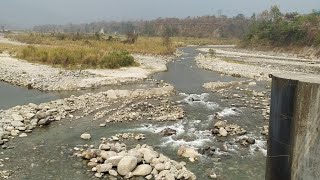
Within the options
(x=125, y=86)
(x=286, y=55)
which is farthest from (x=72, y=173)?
(x=286, y=55)

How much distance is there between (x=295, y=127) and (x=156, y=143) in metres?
8.85

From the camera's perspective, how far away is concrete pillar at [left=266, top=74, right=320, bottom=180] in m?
6.67

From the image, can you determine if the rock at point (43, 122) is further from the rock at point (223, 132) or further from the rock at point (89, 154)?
the rock at point (223, 132)

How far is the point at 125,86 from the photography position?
2848 centimetres

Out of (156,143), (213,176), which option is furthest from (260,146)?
(156,143)

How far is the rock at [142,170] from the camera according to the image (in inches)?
464

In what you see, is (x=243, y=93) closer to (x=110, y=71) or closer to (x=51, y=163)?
(x=110, y=71)

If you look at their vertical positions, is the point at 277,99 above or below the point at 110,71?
above

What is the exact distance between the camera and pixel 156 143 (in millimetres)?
15195

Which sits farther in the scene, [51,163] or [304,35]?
[304,35]

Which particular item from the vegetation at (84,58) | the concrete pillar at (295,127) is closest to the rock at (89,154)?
the concrete pillar at (295,127)

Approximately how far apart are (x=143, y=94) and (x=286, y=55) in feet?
144

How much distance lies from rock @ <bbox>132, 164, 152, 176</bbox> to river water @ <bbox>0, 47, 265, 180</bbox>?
1.55 metres

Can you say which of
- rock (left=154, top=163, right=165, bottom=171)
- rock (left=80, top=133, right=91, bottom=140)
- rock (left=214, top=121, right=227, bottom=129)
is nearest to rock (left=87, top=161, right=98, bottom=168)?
rock (left=154, top=163, right=165, bottom=171)
